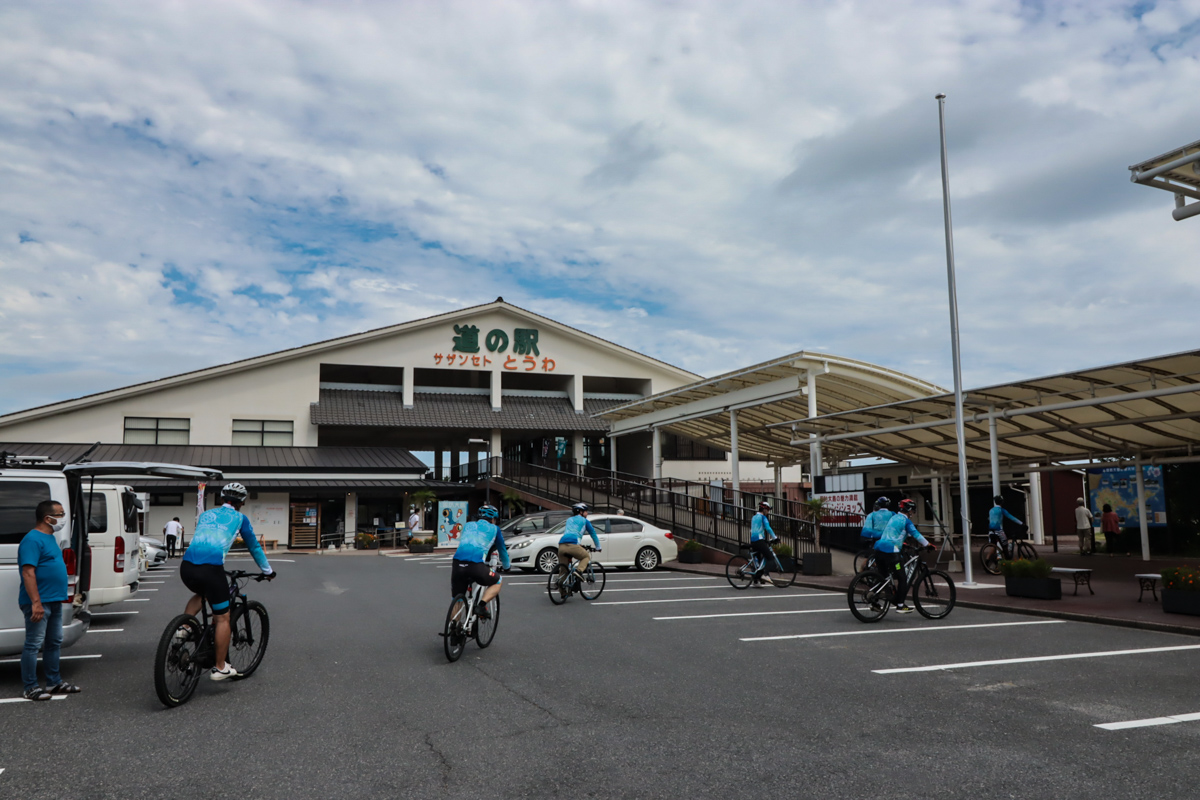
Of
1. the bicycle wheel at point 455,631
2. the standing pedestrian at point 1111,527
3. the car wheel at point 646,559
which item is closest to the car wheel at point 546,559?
the car wheel at point 646,559

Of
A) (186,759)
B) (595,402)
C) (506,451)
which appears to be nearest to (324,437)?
(506,451)

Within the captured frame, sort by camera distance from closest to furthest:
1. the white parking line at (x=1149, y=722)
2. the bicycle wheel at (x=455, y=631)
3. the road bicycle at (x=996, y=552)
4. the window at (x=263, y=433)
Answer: the white parking line at (x=1149, y=722)
the bicycle wheel at (x=455, y=631)
the road bicycle at (x=996, y=552)
the window at (x=263, y=433)

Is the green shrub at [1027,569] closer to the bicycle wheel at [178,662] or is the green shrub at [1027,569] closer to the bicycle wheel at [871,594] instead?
the bicycle wheel at [871,594]

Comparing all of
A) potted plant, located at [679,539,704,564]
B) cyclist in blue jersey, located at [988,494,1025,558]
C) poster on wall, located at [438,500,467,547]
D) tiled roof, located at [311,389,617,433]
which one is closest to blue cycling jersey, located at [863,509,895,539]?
cyclist in blue jersey, located at [988,494,1025,558]

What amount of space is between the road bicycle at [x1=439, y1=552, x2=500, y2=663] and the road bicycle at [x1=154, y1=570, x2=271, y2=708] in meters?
1.78

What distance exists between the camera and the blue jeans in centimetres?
675

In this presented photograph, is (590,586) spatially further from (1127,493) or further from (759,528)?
(1127,493)

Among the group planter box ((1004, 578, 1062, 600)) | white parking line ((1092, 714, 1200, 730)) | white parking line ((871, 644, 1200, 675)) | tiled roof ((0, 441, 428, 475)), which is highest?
tiled roof ((0, 441, 428, 475))

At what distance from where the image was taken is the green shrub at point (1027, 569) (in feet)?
43.0

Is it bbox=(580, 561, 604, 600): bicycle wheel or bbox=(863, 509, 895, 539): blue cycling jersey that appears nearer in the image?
bbox=(863, 509, 895, 539): blue cycling jersey

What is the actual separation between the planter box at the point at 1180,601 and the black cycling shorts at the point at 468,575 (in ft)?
30.4

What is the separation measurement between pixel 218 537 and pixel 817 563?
14627 mm

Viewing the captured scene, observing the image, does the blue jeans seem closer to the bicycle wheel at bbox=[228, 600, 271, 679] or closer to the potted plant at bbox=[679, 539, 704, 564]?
the bicycle wheel at bbox=[228, 600, 271, 679]

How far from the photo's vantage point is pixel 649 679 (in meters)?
7.59
